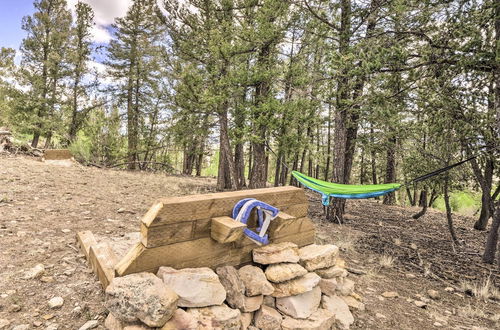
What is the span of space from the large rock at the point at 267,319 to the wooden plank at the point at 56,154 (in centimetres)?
945

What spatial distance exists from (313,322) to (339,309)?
367 millimetres

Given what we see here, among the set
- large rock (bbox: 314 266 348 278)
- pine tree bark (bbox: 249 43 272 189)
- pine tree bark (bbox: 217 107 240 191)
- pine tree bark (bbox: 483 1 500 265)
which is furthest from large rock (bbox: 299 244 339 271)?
pine tree bark (bbox: 217 107 240 191)

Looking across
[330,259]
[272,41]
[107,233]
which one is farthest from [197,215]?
[272,41]

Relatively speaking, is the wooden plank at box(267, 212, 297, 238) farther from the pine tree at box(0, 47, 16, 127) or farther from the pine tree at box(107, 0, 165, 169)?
the pine tree at box(0, 47, 16, 127)

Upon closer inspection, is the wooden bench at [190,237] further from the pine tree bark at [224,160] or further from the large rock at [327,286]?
the pine tree bark at [224,160]

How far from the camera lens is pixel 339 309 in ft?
6.60

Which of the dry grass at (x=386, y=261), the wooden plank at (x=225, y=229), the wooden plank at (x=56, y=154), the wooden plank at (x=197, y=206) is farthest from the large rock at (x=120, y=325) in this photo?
the wooden plank at (x=56, y=154)

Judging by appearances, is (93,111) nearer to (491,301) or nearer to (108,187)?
(108,187)

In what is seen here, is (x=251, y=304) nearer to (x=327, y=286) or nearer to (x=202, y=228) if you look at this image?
(x=202, y=228)

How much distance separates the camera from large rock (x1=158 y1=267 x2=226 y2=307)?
4.83ft

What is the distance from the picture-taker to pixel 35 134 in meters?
12.3

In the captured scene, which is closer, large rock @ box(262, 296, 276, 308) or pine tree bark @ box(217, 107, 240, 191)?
large rock @ box(262, 296, 276, 308)

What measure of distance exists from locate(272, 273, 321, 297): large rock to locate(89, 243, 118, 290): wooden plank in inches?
44.5

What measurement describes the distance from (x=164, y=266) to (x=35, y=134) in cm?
1453
